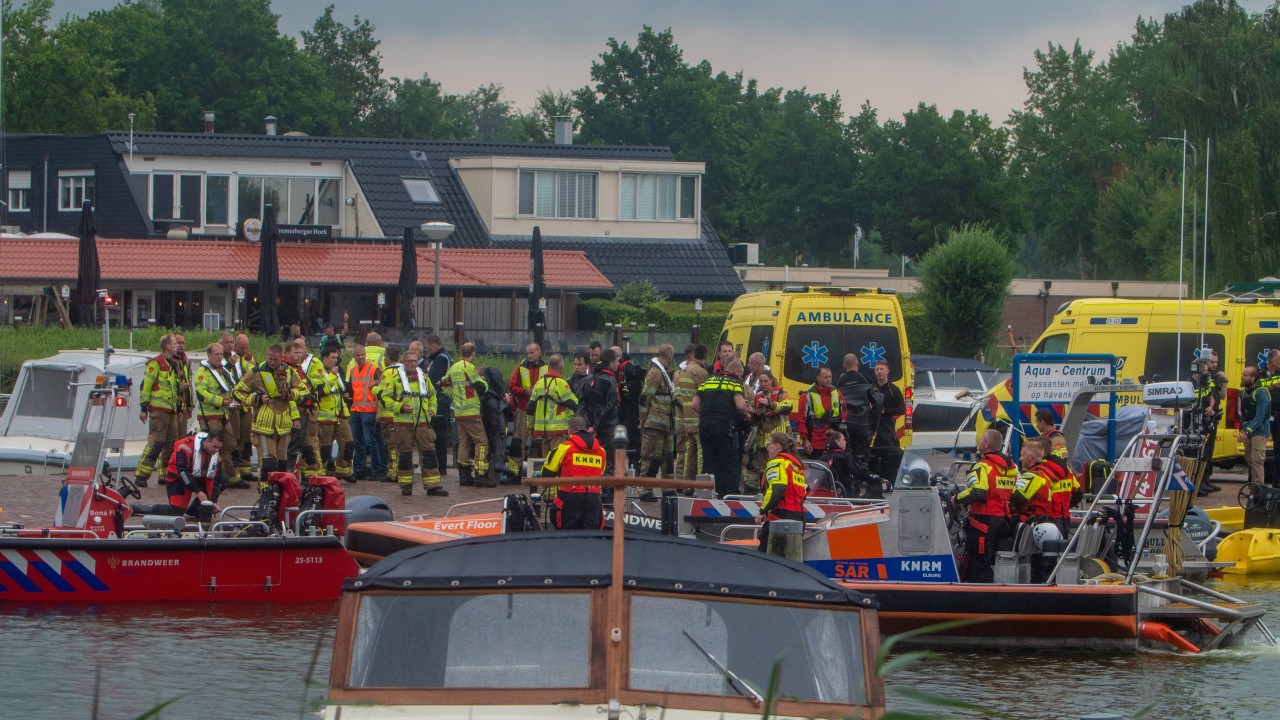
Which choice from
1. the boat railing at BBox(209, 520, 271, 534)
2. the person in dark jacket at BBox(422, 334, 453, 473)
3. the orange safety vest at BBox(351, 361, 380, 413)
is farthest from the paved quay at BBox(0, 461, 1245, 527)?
the boat railing at BBox(209, 520, 271, 534)

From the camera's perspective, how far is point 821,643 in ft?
20.5

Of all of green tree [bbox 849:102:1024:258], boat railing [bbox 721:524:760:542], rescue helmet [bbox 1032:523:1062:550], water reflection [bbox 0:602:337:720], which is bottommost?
water reflection [bbox 0:602:337:720]

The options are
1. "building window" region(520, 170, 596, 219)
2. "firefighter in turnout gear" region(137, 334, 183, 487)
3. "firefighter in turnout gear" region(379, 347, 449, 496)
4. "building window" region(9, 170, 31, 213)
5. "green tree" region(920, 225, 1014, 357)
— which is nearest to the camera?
"firefighter in turnout gear" region(137, 334, 183, 487)

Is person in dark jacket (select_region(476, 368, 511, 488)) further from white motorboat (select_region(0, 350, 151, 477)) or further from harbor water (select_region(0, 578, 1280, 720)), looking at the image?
harbor water (select_region(0, 578, 1280, 720))

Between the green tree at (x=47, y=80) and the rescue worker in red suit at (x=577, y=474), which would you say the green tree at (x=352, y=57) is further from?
the rescue worker in red suit at (x=577, y=474)

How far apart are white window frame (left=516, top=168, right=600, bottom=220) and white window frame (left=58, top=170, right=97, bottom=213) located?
A: 457 inches

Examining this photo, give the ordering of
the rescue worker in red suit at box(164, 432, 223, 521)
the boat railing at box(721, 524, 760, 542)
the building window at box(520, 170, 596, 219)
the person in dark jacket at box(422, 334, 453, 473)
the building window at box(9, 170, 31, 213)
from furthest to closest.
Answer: the building window at box(9, 170, 31, 213), the building window at box(520, 170, 596, 219), the person in dark jacket at box(422, 334, 453, 473), the rescue worker in red suit at box(164, 432, 223, 521), the boat railing at box(721, 524, 760, 542)

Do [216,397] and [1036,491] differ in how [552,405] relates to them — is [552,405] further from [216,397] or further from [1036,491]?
[1036,491]

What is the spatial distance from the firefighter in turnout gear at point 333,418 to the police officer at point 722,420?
162 inches

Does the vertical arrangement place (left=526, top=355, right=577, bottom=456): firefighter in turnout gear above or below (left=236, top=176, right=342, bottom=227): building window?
below

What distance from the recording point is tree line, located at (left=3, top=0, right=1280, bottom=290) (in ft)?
233

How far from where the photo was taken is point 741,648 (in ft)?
20.1

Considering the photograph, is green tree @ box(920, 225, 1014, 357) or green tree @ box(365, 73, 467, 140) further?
green tree @ box(365, 73, 467, 140)

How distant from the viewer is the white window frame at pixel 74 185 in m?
47.3
